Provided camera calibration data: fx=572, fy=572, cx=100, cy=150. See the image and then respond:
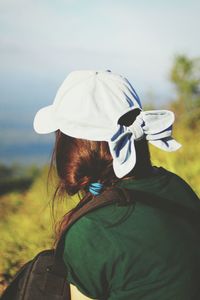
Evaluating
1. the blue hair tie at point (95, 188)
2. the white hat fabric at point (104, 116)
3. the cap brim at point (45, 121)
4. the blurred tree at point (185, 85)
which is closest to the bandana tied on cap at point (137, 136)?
the white hat fabric at point (104, 116)

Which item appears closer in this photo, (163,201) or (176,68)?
(163,201)

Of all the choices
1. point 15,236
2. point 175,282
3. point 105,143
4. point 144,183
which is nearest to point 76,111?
point 105,143

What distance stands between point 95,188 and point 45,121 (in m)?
0.27

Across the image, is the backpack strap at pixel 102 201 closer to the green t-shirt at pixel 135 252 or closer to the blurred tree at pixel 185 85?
the green t-shirt at pixel 135 252

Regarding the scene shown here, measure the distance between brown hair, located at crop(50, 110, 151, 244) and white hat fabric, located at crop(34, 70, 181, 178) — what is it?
0.10ft

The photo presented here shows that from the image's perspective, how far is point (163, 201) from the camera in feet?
5.39

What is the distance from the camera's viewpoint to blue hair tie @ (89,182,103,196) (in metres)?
1.68

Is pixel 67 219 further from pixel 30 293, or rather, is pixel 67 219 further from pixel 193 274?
pixel 193 274

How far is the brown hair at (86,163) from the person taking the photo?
1.65 metres

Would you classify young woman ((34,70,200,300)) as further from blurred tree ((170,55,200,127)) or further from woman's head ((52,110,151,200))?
blurred tree ((170,55,200,127))

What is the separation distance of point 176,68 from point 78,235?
6.06 meters

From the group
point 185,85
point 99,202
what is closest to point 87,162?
point 99,202

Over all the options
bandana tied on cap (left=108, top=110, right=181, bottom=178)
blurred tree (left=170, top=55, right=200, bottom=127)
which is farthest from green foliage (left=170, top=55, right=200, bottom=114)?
bandana tied on cap (left=108, top=110, right=181, bottom=178)

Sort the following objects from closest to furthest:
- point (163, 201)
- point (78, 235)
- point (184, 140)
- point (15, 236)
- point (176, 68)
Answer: point (78, 235), point (163, 201), point (15, 236), point (184, 140), point (176, 68)
